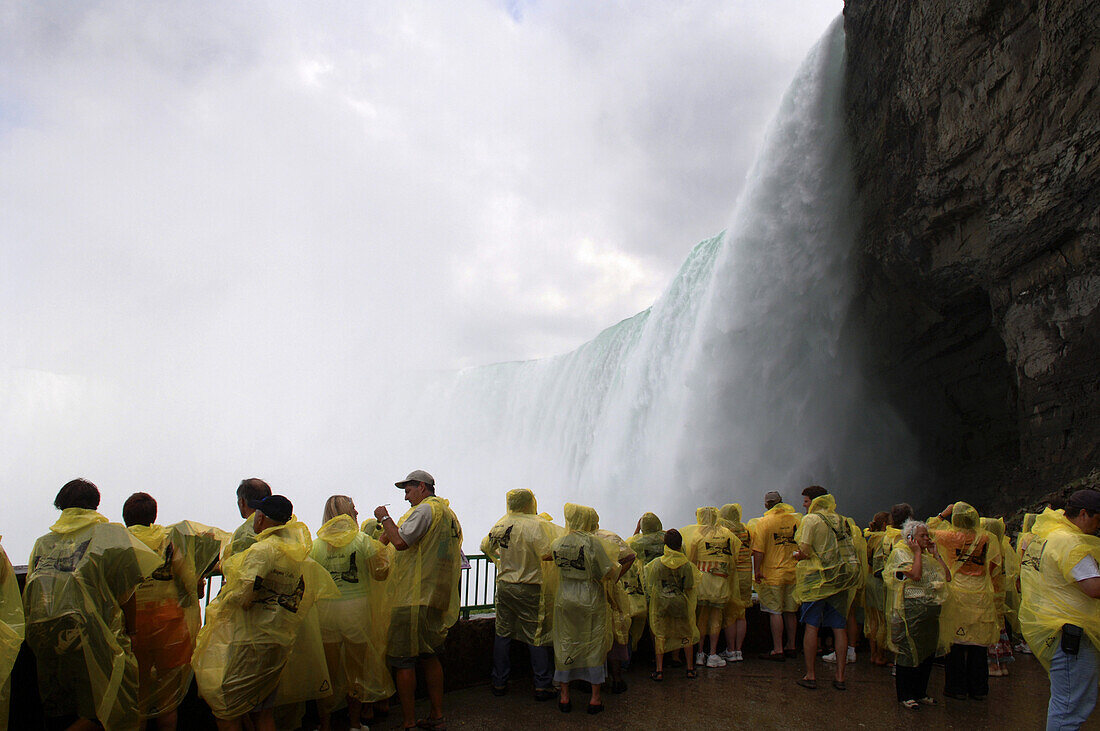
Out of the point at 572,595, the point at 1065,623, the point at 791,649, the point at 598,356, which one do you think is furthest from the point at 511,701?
the point at 598,356

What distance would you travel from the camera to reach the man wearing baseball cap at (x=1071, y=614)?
3104 millimetres

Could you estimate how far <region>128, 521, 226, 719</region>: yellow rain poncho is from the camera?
126 inches

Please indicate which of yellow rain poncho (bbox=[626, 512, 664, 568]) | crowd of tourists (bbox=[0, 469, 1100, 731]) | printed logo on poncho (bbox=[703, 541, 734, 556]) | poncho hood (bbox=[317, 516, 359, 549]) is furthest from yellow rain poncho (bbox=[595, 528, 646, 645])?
poncho hood (bbox=[317, 516, 359, 549])

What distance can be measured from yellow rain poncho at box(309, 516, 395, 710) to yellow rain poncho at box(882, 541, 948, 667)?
3.26 metres

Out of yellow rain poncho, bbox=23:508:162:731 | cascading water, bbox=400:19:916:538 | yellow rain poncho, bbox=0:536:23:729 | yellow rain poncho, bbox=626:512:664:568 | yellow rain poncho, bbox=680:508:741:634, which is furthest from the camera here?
cascading water, bbox=400:19:916:538

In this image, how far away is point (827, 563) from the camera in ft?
16.1

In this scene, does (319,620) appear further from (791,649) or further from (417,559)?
(791,649)

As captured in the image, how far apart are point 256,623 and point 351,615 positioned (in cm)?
74

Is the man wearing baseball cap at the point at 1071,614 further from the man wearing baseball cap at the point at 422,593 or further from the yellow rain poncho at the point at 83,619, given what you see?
the yellow rain poncho at the point at 83,619

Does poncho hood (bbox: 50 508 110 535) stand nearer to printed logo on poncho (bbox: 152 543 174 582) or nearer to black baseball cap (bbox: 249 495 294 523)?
printed logo on poncho (bbox: 152 543 174 582)

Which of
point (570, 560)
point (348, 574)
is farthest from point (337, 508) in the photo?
point (570, 560)

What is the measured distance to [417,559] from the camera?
4016mm

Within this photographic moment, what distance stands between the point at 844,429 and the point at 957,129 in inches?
236

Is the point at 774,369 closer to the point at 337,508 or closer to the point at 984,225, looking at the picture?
the point at 984,225
